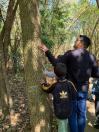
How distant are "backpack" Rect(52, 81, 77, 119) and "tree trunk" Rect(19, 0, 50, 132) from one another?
0.85 feet

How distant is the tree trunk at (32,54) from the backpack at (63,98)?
26 centimetres

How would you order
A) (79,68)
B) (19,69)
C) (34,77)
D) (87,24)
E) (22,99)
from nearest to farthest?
(34,77) → (79,68) → (22,99) → (19,69) → (87,24)

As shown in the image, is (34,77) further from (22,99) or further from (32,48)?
(22,99)

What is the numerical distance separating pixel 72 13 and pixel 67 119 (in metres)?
33.7

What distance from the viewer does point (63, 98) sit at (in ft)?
23.9

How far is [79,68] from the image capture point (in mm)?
7914

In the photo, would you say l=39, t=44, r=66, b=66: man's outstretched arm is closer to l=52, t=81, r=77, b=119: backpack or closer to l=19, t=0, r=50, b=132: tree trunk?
l=19, t=0, r=50, b=132: tree trunk

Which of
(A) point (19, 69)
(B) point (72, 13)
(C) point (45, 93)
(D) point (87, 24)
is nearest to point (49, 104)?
(C) point (45, 93)

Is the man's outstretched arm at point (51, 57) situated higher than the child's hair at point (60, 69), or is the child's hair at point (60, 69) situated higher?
the man's outstretched arm at point (51, 57)

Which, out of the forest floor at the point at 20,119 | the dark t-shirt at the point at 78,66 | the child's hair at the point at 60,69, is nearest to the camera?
the child's hair at the point at 60,69

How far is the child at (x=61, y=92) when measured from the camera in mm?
7281

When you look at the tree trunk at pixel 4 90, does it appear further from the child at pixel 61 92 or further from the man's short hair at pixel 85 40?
the child at pixel 61 92

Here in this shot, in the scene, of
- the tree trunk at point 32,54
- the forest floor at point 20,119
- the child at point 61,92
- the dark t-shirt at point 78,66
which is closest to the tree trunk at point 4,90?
the forest floor at point 20,119

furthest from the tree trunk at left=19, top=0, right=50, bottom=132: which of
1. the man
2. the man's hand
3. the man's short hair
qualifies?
the man's short hair
